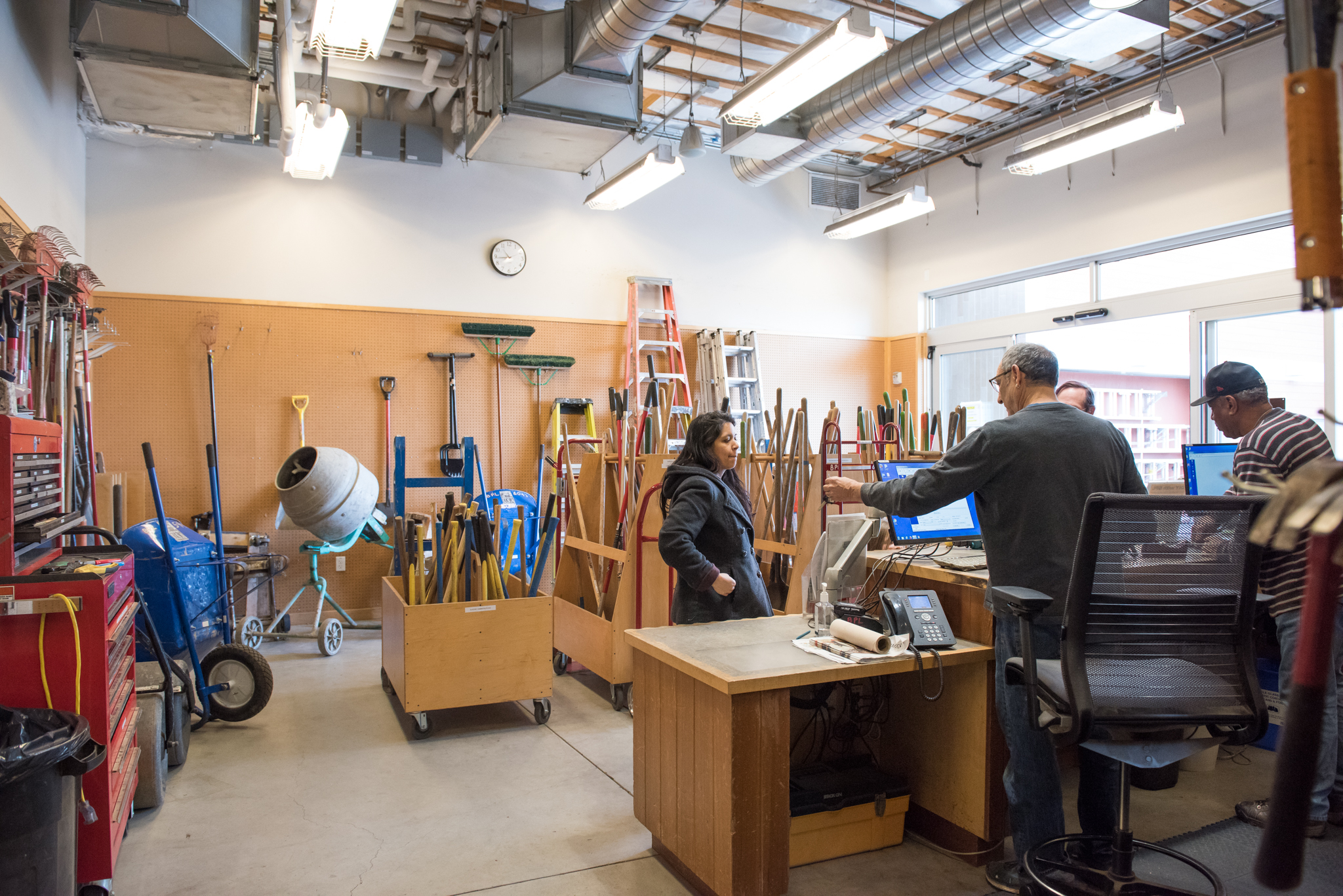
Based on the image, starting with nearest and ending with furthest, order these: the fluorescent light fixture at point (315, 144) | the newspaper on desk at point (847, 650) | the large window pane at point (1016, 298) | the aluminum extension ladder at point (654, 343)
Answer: the newspaper on desk at point (847, 650) → the fluorescent light fixture at point (315, 144) → the large window pane at point (1016, 298) → the aluminum extension ladder at point (654, 343)

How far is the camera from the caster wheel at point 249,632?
17.8 feet

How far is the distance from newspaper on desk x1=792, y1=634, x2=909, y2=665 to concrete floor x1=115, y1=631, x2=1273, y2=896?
2.44ft

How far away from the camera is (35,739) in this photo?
206 cm

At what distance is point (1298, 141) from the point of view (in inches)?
24.2

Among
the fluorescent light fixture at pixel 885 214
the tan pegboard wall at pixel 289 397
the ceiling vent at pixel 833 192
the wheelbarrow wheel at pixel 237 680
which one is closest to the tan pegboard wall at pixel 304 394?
the tan pegboard wall at pixel 289 397

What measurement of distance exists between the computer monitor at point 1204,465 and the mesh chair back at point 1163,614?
1.95 m

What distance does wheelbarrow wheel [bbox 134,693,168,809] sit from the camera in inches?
125

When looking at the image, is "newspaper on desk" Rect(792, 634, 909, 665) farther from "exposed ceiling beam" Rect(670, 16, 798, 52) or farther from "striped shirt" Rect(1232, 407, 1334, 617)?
"exposed ceiling beam" Rect(670, 16, 798, 52)

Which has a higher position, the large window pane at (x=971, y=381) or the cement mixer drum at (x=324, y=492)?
the large window pane at (x=971, y=381)

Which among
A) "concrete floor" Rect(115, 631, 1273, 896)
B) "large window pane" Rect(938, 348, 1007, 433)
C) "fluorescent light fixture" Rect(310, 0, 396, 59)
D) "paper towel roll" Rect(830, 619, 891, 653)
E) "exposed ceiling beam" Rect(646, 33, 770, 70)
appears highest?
"exposed ceiling beam" Rect(646, 33, 770, 70)

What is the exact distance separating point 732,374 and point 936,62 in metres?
3.57

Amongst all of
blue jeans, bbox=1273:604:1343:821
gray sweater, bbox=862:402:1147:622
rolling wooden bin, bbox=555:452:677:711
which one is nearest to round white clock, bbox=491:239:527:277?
rolling wooden bin, bbox=555:452:677:711

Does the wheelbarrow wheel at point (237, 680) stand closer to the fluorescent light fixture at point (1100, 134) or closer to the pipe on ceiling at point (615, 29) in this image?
the pipe on ceiling at point (615, 29)

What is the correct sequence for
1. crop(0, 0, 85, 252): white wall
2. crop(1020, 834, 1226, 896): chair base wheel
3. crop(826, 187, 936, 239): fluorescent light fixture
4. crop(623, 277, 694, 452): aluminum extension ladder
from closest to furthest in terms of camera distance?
crop(1020, 834, 1226, 896): chair base wheel, crop(0, 0, 85, 252): white wall, crop(826, 187, 936, 239): fluorescent light fixture, crop(623, 277, 694, 452): aluminum extension ladder
